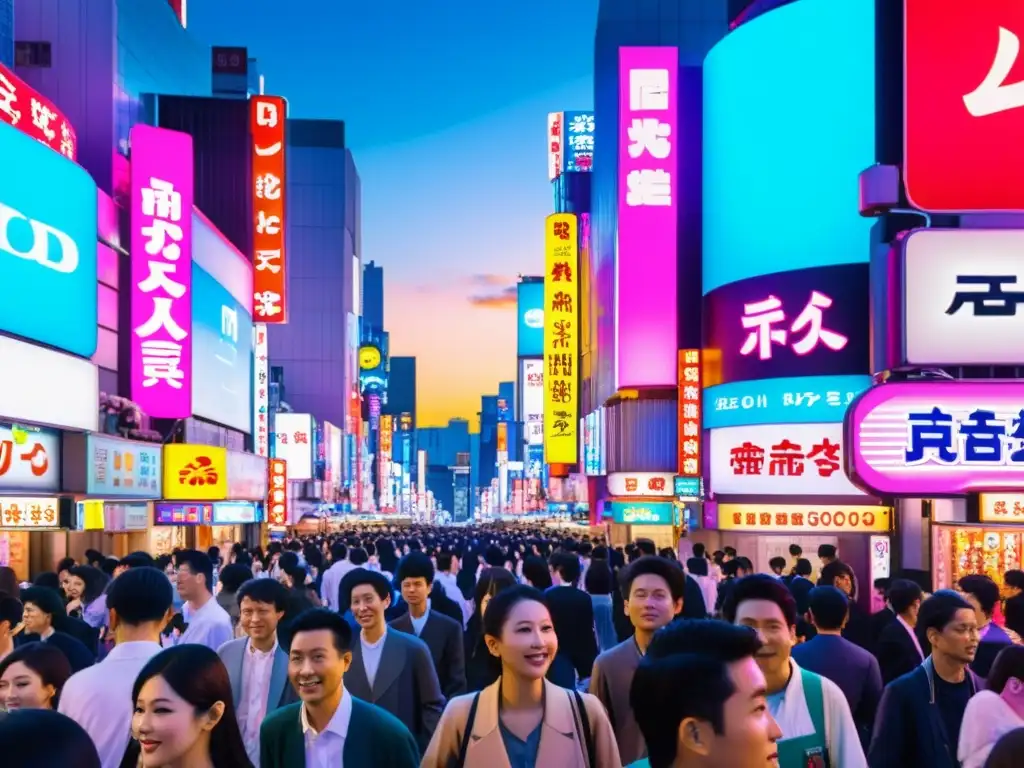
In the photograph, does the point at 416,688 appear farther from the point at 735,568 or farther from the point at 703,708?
the point at 735,568

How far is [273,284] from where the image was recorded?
44.2 m

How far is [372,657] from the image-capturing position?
21.4 feet

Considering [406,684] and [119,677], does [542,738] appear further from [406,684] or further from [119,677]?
[406,684]

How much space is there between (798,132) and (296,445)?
41.0 metres

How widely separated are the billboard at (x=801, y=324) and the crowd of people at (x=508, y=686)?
20428mm

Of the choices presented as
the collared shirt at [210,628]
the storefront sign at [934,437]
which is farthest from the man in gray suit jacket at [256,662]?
the storefront sign at [934,437]

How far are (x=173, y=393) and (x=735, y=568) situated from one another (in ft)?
50.6

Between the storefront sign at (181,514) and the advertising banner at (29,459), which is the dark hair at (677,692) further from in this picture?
the storefront sign at (181,514)

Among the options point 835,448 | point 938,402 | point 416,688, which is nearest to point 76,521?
point 938,402

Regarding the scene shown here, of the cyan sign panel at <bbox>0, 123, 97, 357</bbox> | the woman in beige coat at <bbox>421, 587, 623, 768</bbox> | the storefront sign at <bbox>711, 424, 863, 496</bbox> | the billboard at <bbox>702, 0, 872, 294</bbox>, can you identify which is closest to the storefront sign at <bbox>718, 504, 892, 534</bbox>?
the storefront sign at <bbox>711, 424, 863, 496</bbox>

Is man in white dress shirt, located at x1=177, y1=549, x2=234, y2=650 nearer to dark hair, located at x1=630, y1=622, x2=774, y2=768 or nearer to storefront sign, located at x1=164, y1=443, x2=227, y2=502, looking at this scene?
dark hair, located at x1=630, y1=622, x2=774, y2=768

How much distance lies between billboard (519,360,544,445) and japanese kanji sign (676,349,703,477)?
59.3 metres

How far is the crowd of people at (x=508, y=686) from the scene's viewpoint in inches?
110

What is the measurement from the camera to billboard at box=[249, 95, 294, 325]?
41.9 metres
